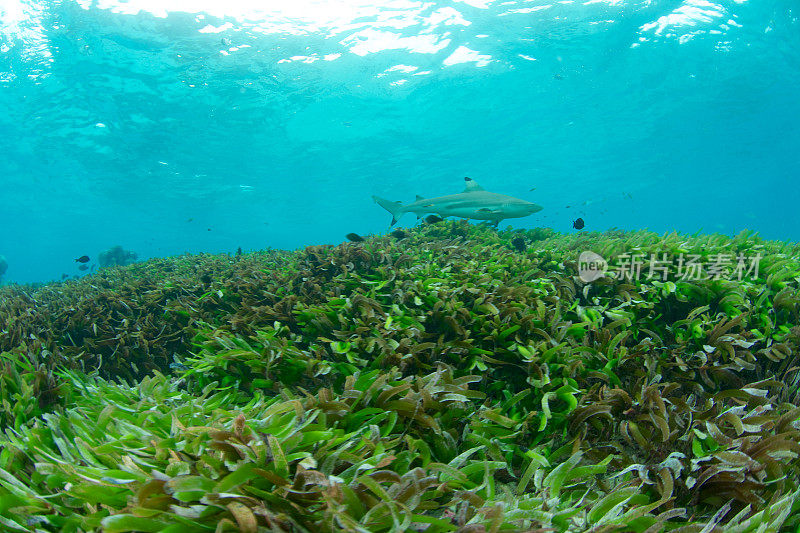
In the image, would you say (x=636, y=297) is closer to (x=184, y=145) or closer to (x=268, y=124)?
(x=268, y=124)

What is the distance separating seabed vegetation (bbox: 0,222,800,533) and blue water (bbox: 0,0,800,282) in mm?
4382

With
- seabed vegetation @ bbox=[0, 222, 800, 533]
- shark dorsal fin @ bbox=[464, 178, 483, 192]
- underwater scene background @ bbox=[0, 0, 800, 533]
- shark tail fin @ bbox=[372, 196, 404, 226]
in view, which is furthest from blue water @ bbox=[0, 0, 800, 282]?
shark tail fin @ bbox=[372, 196, 404, 226]

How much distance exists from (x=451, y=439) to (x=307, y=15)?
22.3m

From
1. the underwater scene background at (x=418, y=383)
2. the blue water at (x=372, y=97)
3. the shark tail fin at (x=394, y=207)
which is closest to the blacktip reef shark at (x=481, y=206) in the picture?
the underwater scene background at (x=418, y=383)

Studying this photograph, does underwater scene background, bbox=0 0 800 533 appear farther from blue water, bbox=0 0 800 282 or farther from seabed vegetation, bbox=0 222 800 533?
blue water, bbox=0 0 800 282

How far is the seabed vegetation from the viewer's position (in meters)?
1.75

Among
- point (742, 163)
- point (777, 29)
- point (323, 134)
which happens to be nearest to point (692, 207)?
point (742, 163)

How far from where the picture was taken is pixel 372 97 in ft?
88.6

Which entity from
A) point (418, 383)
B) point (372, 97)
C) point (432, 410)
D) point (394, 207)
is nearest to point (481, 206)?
point (394, 207)

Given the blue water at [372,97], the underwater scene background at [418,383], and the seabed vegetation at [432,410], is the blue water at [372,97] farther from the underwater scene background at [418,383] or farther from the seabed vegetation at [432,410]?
the seabed vegetation at [432,410]

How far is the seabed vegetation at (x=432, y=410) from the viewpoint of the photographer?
1.75 metres

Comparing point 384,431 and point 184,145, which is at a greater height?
point 184,145

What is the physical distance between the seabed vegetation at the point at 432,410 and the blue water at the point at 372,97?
14.4 ft

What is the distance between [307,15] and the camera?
61.9 feet
